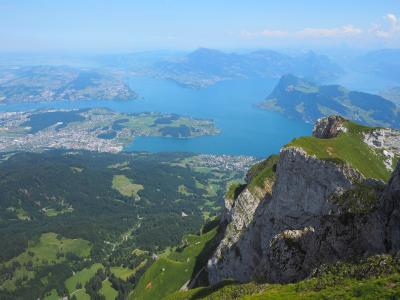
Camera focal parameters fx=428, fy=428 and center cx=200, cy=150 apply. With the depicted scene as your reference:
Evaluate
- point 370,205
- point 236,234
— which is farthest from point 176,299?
point 370,205

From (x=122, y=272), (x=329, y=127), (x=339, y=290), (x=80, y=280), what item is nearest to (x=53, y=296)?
(x=80, y=280)

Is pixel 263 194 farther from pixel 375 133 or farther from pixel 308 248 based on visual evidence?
pixel 308 248

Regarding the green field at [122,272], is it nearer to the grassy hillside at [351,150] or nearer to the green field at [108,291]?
the green field at [108,291]

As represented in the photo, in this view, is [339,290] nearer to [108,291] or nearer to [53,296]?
[108,291]

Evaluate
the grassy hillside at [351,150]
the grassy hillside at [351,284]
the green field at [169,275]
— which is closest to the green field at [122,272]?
the green field at [169,275]

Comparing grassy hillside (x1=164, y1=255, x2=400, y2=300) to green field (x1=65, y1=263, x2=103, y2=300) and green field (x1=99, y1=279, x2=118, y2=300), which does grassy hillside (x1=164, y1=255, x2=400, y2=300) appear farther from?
green field (x1=65, y1=263, x2=103, y2=300)

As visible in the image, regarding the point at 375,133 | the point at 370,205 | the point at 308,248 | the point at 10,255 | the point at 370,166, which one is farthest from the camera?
the point at 10,255
